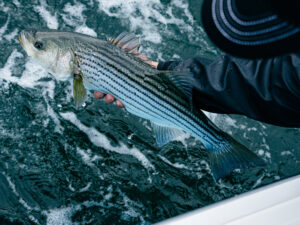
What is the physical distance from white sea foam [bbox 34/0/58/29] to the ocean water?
0.4 inches

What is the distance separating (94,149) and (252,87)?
63.8 inches

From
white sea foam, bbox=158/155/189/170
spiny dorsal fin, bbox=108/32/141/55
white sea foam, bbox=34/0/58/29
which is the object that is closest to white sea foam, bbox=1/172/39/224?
white sea foam, bbox=158/155/189/170

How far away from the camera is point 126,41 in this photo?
165cm

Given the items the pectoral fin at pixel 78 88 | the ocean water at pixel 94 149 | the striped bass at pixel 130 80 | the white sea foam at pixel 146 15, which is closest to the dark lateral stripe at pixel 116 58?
the striped bass at pixel 130 80

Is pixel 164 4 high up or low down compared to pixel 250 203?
up

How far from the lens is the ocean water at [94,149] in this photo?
2271 millimetres

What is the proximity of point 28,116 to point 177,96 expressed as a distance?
1.60 metres

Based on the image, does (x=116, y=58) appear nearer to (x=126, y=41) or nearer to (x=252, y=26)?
(x=126, y=41)

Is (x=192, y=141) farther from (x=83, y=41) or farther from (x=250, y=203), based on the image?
(x=83, y=41)

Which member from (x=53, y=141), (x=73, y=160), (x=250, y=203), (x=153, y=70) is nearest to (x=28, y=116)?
(x=53, y=141)

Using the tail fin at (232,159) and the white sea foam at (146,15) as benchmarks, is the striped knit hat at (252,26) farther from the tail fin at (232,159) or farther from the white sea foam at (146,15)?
the white sea foam at (146,15)

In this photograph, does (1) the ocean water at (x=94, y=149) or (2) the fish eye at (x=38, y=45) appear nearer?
(2) the fish eye at (x=38, y=45)

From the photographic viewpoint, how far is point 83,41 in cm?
161

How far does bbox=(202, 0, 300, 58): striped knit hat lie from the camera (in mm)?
1143
